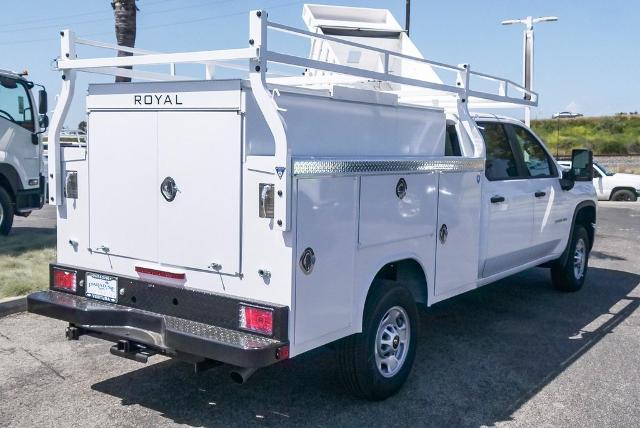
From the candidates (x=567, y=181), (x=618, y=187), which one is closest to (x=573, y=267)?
(x=567, y=181)

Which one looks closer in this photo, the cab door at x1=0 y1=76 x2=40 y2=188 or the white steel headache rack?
the white steel headache rack

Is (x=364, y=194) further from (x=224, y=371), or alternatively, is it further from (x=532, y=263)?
(x=532, y=263)

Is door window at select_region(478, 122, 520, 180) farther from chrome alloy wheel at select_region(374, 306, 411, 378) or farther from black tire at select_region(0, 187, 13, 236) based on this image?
black tire at select_region(0, 187, 13, 236)

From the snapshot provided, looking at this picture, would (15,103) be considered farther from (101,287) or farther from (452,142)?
(452,142)

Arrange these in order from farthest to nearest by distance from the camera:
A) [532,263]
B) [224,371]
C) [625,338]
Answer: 1. [532,263]
2. [625,338]
3. [224,371]

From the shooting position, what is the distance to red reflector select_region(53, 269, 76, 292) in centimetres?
506

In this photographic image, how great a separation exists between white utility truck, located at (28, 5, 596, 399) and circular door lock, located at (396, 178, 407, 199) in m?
0.02

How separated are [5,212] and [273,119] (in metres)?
9.50

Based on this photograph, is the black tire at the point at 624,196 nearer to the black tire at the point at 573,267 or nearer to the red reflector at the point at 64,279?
the black tire at the point at 573,267

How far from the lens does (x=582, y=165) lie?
7.85m

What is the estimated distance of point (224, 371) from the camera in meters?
5.56

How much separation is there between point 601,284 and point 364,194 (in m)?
5.89

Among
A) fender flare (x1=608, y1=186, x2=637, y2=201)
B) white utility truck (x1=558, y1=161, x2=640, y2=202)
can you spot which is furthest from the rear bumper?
fender flare (x1=608, y1=186, x2=637, y2=201)

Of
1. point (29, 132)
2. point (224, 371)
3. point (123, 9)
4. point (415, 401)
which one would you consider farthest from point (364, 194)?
point (29, 132)
